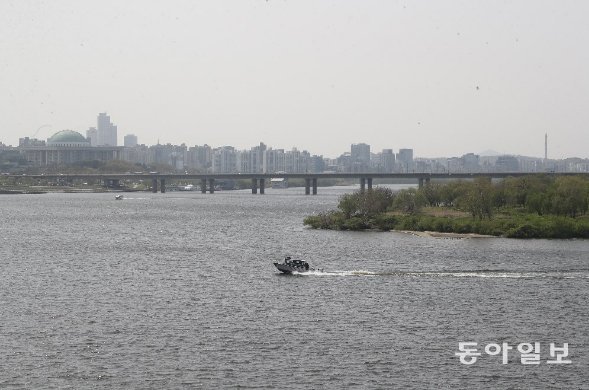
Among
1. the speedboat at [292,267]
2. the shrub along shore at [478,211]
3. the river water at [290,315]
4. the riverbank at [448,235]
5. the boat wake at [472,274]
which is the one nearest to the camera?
the river water at [290,315]

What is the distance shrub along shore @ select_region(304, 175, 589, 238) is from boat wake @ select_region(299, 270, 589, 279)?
37.2 meters

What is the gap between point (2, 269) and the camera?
83.8m

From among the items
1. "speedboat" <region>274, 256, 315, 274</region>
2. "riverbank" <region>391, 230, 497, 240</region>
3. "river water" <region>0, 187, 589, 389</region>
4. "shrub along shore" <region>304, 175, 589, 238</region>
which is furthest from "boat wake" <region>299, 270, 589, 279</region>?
"riverbank" <region>391, 230, 497, 240</region>

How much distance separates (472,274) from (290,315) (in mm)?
23903

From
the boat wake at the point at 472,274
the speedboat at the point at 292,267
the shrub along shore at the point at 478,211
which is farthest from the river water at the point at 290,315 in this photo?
the shrub along shore at the point at 478,211

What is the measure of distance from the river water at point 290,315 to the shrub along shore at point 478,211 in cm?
1177

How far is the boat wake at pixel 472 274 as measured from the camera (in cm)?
7712

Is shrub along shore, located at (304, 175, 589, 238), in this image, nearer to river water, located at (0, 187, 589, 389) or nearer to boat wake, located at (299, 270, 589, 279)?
river water, located at (0, 187, 589, 389)

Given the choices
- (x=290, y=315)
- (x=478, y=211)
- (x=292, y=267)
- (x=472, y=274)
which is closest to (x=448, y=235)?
(x=478, y=211)

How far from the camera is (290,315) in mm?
59031

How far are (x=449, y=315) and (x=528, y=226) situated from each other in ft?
201

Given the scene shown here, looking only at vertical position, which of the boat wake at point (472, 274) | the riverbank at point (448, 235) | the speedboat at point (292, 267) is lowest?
the riverbank at point (448, 235)

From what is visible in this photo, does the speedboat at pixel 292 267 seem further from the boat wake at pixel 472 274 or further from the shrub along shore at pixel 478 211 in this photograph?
the shrub along shore at pixel 478 211

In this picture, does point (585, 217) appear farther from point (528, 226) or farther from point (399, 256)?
point (399, 256)
